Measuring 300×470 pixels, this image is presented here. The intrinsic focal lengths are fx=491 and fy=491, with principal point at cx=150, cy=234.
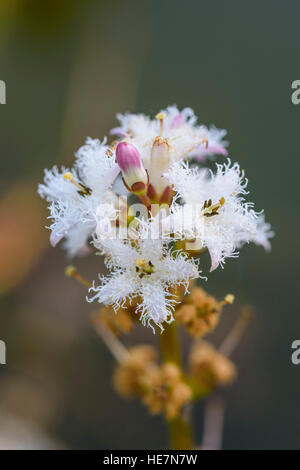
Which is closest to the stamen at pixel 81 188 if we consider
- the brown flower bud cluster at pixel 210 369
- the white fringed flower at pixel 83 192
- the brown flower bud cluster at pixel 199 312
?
the white fringed flower at pixel 83 192

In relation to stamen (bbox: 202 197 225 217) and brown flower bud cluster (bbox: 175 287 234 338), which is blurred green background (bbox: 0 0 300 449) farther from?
stamen (bbox: 202 197 225 217)

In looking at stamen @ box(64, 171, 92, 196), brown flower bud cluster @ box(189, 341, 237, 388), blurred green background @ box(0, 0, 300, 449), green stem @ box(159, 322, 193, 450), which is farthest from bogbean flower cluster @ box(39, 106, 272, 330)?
blurred green background @ box(0, 0, 300, 449)

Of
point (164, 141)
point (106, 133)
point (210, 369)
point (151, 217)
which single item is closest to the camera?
point (151, 217)

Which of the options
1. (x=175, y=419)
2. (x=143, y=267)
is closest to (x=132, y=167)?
(x=143, y=267)

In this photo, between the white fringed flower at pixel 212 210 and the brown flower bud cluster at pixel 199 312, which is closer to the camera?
the white fringed flower at pixel 212 210

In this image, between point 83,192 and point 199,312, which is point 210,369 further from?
point 83,192

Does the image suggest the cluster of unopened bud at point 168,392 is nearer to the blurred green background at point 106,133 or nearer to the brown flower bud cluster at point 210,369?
the brown flower bud cluster at point 210,369

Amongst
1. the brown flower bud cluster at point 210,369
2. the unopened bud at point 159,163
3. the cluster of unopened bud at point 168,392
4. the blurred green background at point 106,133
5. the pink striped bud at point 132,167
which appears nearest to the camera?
the pink striped bud at point 132,167
